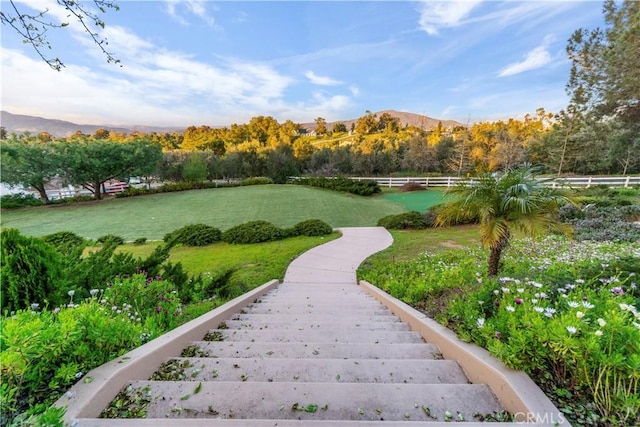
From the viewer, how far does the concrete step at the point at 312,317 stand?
2.65 metres

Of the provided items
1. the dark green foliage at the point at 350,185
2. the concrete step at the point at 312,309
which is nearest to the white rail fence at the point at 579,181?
the dark green foliage at the point at 350,185

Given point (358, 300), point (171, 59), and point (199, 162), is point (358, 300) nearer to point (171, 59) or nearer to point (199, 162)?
point (171, 59)

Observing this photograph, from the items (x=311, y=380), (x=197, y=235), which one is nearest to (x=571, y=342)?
(x=311, y=380)

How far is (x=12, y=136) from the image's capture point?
15.8m

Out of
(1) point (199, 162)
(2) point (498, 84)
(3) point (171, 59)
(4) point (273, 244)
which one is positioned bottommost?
(4) point (273, 244)

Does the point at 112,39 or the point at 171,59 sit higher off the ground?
the point at 171,59

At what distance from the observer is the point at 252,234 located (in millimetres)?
7496

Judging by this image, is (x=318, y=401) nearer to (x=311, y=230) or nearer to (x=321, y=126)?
(x=311, y=230)

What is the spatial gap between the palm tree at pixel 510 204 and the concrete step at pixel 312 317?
4.75 feet

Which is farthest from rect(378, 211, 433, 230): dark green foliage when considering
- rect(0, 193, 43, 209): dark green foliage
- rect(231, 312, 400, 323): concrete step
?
rect(0, 193, 43, 209): dark green foliage

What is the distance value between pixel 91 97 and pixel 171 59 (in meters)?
2.46

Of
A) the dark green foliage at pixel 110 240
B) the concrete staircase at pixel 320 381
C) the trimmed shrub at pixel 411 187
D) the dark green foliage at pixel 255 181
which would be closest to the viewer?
the concrete staircase at pixel 320 381

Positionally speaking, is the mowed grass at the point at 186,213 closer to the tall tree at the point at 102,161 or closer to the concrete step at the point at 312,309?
the tall tree at the point at 102,161

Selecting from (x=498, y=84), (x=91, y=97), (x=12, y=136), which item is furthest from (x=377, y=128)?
(x=91, y=97)
